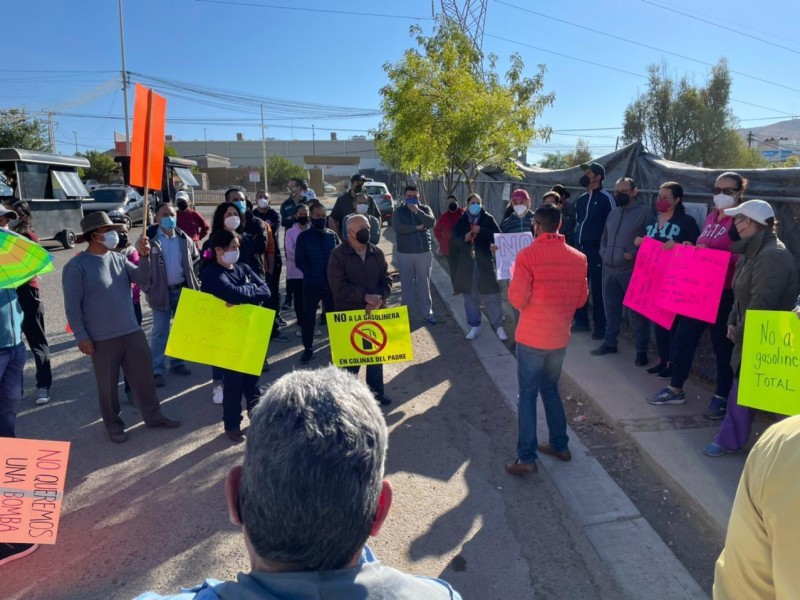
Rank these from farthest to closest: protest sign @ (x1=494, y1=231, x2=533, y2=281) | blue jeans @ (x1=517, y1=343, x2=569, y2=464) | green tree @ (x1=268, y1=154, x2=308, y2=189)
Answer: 1. green tree @ (x1=268, y1=154, x2=308, y2=189)
2. protest sign @ (x1=494, y1=231, x2=533, y2=281)
3. blue jeans @ (x1=517, y1=343, x2=569, y2=464)

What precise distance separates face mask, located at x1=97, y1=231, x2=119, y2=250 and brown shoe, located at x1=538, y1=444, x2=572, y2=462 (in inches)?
155

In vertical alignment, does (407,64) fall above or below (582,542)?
above

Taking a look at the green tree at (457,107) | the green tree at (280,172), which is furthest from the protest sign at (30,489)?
the green tree at (280,172)

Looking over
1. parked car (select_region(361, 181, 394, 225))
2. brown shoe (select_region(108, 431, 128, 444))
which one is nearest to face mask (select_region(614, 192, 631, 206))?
brown shoe (select_region(108, 431, 128, 444))

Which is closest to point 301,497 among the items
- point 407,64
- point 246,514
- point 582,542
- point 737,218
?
point 246,514

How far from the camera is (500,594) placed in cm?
322

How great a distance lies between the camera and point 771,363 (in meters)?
3.76

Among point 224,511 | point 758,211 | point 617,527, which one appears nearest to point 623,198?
point 758,211

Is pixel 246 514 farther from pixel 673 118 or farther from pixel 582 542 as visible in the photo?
pixel 673 118

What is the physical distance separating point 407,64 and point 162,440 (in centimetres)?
849

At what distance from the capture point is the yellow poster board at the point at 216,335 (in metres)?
4.95

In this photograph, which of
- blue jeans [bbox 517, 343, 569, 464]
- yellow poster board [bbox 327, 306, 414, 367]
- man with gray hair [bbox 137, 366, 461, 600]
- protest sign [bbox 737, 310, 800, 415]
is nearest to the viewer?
man with gray hair [bbox 137, 366, 461, 600]

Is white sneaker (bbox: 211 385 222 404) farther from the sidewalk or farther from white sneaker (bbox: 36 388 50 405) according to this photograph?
the sidewalk

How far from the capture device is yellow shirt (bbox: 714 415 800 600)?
130 cm
